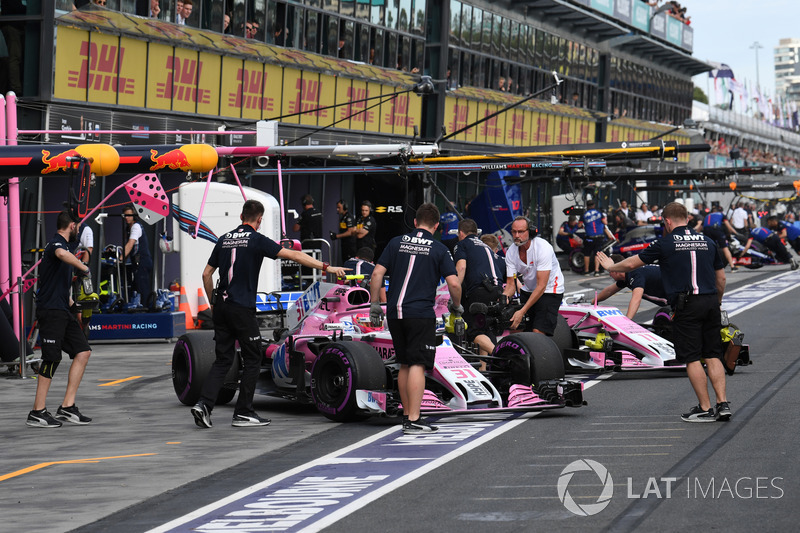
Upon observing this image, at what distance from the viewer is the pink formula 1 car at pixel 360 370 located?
10.1 m

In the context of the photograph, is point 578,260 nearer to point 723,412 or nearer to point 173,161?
point 173,161

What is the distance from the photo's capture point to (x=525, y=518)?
21.4 ft

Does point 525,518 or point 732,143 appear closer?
point 525,518

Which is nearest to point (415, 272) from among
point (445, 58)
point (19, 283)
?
point (19, 283)

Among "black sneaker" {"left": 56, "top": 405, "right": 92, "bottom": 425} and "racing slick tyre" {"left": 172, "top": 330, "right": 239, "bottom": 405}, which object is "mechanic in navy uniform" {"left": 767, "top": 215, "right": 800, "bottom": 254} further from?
→ "black sneaker" {"left": 56, "top": 405, "right": 92, "bottom": 425}

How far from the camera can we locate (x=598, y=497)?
6918 millimetres

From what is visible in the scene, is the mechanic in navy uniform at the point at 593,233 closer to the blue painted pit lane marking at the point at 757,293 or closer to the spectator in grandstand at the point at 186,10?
the blue painted pit lane marking at the point at 757,293

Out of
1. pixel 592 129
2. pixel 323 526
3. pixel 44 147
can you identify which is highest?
pixel 592 129

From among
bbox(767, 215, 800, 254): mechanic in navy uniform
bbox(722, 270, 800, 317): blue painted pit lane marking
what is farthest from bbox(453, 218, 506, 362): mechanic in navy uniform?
bbox(767, 215, 800, 254): mechanic in navy uniform

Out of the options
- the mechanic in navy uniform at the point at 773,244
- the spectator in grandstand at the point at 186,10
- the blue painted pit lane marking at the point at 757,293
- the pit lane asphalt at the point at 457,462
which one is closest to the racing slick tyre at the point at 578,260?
the mechanic in navy uniform at the point at 773,244

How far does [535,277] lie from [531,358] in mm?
2179

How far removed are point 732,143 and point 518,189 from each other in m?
60.6

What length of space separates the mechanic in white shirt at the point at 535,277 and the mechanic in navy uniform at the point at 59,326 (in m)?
4.34

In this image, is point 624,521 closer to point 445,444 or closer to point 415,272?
point 445,444
